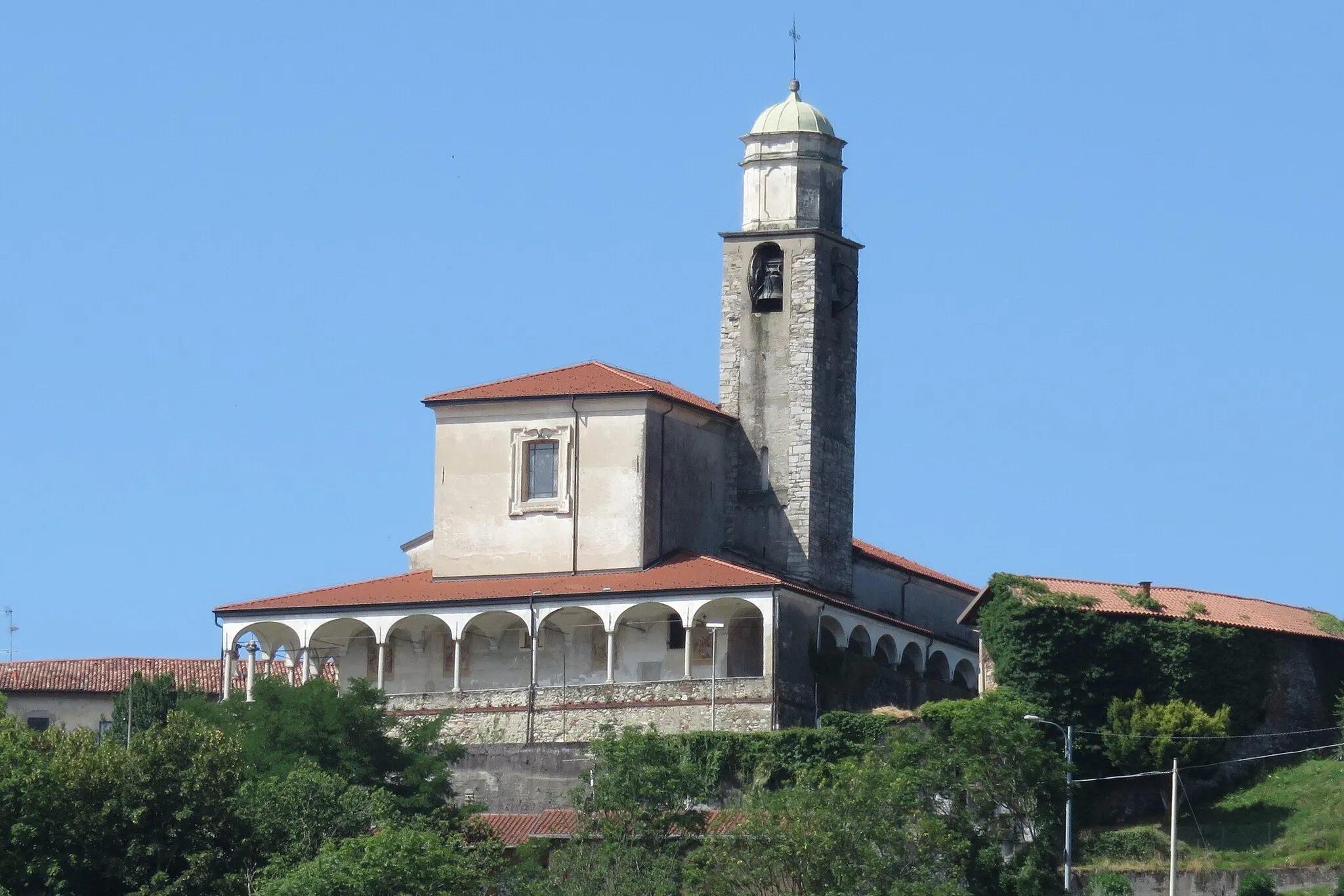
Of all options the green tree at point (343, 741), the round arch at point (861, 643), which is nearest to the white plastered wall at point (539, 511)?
the round arch at point (861, 643)

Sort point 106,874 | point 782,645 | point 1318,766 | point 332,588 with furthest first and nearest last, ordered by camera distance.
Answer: point 332,588 → point 782,645 → point 1318,766 → point 106,874

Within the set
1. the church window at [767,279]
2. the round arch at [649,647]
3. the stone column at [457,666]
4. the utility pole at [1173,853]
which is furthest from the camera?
the church window at [767,279]

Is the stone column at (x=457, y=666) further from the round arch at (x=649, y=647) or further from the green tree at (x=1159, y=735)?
the green tree at (x=1159, y=735)

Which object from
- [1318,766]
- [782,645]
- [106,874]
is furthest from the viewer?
[782,645]

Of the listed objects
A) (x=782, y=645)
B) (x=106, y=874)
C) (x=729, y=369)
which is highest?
(x=729, y=369)

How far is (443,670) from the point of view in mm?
83375

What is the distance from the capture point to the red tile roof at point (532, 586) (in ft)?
263

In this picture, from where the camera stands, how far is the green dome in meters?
86.9

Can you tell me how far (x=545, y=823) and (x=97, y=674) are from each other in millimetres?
21562

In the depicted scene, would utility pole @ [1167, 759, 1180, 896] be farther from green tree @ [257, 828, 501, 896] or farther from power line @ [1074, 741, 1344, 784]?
green tree @ [257, 828, 501, 896]

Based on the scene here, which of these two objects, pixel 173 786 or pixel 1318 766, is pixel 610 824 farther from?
pixel 1318 766

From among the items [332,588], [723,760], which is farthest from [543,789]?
[332,588]

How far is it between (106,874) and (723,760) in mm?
14805

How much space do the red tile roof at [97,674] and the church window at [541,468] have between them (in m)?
10.6
